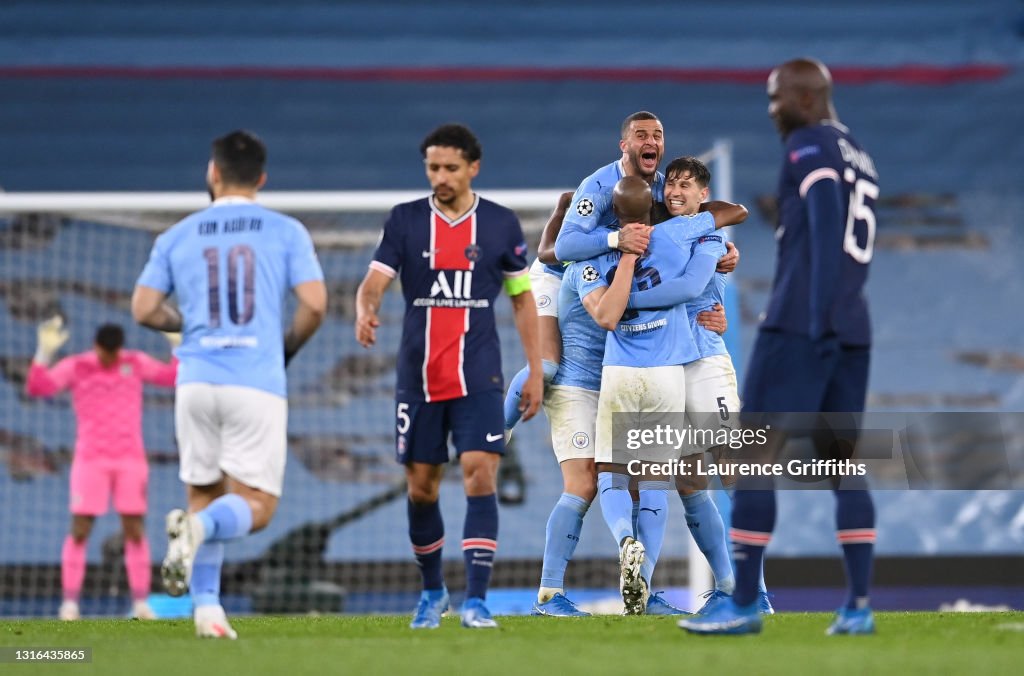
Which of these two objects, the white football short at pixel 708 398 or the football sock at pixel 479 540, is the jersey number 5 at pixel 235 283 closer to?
the football sock at pixel 479 540

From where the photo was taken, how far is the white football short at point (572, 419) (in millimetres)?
7422

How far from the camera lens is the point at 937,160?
1611 cm

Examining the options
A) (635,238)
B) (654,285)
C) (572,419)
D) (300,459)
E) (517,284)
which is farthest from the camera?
(300,459)

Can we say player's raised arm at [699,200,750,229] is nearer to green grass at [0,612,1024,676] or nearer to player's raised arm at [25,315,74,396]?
green grass at [0,612,1024,676]

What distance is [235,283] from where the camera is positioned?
18.2 feet

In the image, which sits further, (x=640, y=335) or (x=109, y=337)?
(x=109, y=337)

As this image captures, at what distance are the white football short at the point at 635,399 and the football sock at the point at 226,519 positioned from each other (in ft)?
7.30

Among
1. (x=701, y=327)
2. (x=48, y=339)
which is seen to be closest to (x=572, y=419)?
(x=701, y=327)

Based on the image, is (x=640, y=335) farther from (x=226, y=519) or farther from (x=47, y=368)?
(x=47, y=368)

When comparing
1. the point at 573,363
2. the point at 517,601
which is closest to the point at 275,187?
the point at 517,601

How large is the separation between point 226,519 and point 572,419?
2.53 metres

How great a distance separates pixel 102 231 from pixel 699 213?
927 centimetres

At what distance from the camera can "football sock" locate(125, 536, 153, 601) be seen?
36.5ft

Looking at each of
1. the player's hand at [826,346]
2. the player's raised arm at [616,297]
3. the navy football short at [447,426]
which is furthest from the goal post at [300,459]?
the player's hand at [826,346]
